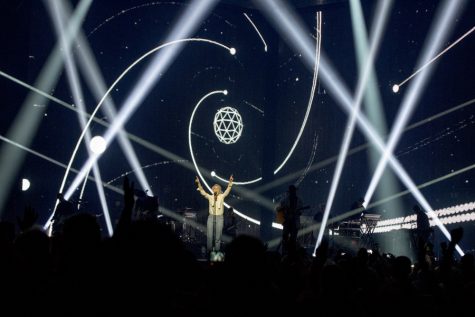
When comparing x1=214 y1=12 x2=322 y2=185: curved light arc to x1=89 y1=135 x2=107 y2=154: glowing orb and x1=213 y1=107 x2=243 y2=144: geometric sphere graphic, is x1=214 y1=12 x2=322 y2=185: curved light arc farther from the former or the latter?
x1=89 y1=135 x2=107 y2=154: glowing orb

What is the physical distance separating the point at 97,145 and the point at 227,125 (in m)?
4.51

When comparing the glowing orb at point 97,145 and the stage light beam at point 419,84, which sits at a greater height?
the stage light beam at point 419,84

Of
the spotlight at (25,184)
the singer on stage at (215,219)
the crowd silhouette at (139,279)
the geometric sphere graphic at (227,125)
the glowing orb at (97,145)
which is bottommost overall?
the crowd silhouette at (139,279)

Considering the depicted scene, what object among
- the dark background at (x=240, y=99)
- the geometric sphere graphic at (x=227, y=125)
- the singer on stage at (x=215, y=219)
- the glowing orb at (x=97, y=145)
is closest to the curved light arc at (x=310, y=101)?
the dark background at (x=240, y=99)

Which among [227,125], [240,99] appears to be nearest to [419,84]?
[240,99]

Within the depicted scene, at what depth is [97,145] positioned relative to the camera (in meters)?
15.6

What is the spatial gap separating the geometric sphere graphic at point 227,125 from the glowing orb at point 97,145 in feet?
12.8

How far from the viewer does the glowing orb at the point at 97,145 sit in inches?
609

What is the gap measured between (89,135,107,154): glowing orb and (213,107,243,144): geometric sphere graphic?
3.89 m

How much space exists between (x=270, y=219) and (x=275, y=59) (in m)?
4.86

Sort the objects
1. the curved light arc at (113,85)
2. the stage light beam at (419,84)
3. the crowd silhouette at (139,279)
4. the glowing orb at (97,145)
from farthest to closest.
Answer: the glowing orb at (97,145) < the stage light beam at (419,84) < the curved light arc at (113,85) < the crowd silhouette at (139,279)

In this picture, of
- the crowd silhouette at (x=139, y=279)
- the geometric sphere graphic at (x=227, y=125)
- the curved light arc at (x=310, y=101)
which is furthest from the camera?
the curved light arc at (x=310, y=101)

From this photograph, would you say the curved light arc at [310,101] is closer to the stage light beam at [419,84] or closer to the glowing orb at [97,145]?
the stage light beam at [419,84]

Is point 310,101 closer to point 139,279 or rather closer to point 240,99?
point 240,99
